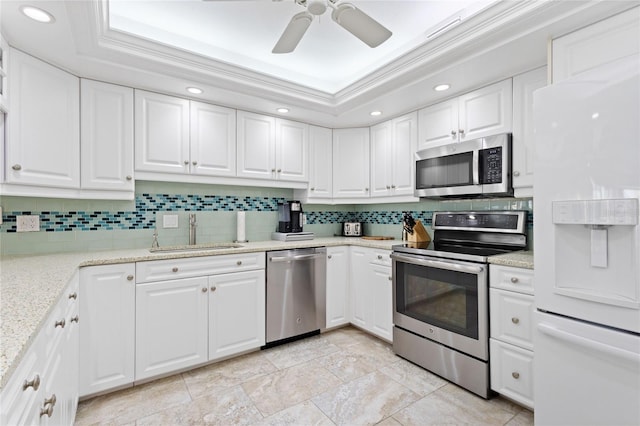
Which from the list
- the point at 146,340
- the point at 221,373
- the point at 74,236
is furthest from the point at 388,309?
the point at 74,236

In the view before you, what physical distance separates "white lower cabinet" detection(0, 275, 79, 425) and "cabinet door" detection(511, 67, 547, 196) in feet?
8.39

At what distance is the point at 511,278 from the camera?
1.87 metres

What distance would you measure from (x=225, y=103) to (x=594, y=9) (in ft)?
8.02

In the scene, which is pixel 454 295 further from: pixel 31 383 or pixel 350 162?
pixel 31 383

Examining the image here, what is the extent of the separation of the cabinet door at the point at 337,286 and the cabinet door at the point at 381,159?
2.33 ft

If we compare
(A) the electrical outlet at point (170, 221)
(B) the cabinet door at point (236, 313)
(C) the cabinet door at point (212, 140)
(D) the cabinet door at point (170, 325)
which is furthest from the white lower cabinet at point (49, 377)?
(C) the cabinet door at point (212, 140)

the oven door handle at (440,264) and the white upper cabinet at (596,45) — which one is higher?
the white upper cabinet at (596,45)

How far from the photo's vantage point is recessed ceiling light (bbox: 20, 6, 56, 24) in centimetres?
148

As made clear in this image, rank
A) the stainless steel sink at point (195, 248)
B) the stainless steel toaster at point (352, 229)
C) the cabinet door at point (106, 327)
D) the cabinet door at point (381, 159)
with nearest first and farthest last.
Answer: the cabinet door at point (106, 327), the stainless steel sink at point (195, 248), the cabinet door at point (381, 159), the stainless steel toaster at point (352, 229)

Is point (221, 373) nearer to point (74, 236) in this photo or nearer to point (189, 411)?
point (189, 411)

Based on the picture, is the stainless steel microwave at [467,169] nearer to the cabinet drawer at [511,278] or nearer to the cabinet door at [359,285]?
the cabinet drawer at [511,278]

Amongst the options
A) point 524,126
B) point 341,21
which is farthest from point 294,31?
point 524,126

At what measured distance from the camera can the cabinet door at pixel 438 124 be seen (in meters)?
2.54

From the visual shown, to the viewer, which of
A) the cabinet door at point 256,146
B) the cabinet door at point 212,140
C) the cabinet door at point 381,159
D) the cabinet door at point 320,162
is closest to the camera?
the cabinet door at point 212,140
